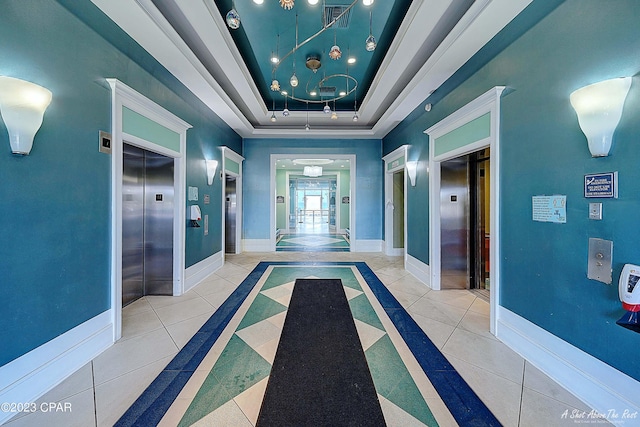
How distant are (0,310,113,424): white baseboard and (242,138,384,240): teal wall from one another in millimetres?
4696

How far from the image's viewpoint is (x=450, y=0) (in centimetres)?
230

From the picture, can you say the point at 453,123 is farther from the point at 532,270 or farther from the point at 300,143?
the point at 300,143

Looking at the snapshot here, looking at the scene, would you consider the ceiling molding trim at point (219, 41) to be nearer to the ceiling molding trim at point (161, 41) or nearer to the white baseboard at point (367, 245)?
the ceiling molding trim at point (161, 41)

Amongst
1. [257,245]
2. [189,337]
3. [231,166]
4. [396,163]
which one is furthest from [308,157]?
[189,337]

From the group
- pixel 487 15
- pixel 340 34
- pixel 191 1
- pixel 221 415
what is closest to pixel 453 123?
pixel 487 15

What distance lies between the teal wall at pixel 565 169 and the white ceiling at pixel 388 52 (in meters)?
0.40

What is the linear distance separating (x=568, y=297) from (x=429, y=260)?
2.22 metres

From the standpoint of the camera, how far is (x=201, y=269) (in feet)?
14.4

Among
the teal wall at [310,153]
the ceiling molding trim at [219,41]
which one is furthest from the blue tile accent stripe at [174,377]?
the teal wall at [310,153]

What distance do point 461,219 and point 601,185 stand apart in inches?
94.5

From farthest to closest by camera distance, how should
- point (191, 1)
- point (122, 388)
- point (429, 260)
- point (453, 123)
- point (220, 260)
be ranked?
point (220, 260), point (429, 260), point (453, 123), point (191, 1), point (122, 388)

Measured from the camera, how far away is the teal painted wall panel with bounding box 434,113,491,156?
279cm

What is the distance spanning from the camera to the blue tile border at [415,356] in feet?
5.24

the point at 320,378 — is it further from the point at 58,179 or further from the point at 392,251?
the point at 392,251
